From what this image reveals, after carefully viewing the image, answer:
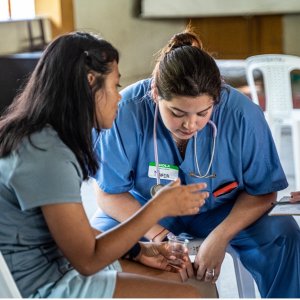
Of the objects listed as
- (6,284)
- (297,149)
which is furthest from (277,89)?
(6,284)

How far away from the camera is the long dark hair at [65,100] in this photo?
1.64 meters

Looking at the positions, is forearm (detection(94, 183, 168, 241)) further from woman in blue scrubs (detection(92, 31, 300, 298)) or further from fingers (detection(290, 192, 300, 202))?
fingers (detection(290, 192, 300, 202))

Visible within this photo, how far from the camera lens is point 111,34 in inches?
248

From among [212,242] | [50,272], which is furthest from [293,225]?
[50,272]

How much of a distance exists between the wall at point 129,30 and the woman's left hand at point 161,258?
14.1ft

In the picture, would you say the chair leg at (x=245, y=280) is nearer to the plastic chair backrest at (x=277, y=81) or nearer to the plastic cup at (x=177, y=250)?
the plastic cup at (x=177, y=250)

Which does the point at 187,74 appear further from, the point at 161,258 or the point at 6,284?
the point at 6,284

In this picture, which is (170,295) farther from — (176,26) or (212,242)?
(176,26)

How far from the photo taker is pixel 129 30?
639 centimetres

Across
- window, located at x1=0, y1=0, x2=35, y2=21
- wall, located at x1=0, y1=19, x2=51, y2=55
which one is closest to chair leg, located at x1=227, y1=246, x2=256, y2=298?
wall, located at x1=0, y1=19, x2=51, y2=55

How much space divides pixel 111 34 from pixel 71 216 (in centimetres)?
489

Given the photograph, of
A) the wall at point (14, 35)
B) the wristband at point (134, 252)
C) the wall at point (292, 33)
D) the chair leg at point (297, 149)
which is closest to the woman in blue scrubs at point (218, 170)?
the wristband at point (134, 252)

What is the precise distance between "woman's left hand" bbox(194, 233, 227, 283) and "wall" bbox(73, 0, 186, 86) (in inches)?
165

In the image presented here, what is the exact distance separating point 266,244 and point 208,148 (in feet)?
1.09
